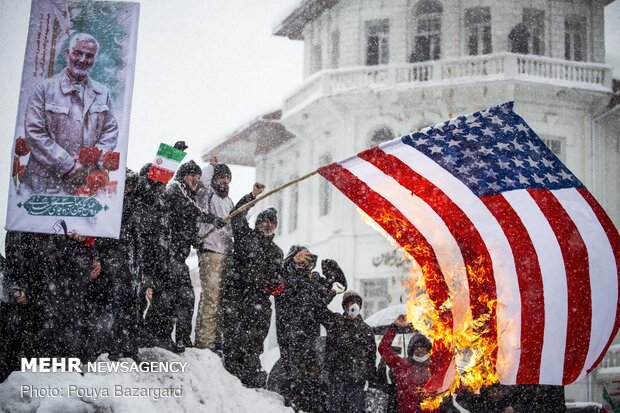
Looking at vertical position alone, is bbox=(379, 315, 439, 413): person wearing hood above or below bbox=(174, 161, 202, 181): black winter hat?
below

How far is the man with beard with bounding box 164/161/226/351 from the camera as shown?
6961mm

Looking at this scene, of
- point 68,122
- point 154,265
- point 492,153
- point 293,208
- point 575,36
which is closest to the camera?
point 68,122

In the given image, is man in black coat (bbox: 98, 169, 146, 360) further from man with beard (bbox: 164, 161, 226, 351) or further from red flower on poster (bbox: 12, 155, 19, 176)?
red flower on poster (bbox: 12, 155, 19, 176)

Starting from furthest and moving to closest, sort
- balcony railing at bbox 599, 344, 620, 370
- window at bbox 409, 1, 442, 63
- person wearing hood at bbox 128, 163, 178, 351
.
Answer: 1. window at bbox 409, 1, 442, 63
2. balcony railing at bbox 599, 344, 620, 370
3. person wearing hood at bbox 128, 163, 178, 351

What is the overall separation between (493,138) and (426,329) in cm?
180

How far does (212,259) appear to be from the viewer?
7477 mm

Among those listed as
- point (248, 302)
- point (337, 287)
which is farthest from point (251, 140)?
point (248, 302)

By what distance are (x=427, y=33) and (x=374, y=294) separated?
7644mm

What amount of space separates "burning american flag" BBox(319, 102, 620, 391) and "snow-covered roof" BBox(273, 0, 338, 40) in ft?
56.8

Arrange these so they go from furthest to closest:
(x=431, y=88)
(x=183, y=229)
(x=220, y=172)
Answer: (x=431, y=88) < (x=220, y=172) < (x=183, y=229)

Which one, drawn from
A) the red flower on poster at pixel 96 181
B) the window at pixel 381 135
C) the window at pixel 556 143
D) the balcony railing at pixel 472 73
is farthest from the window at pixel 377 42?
the red flower on poster at pixel 96 181

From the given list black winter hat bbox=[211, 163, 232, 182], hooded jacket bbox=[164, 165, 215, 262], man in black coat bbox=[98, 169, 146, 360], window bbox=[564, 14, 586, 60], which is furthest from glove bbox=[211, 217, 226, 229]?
window bbox=[564, 14, 586, 60]

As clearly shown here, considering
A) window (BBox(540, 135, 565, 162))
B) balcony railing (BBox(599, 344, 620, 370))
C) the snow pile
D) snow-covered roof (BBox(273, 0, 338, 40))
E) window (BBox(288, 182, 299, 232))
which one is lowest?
balcony railing (BBox(599, 344, 620, 370))

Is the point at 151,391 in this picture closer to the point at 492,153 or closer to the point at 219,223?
the point at 219,223
